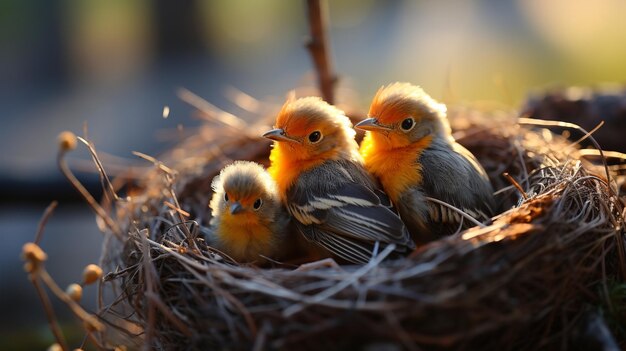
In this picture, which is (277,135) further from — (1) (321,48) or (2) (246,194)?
(1) (321,48)

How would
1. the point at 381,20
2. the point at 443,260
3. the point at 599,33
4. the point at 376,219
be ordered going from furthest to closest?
the point at 381,20
the point at 599,33
the point at 376,219
the point at 443,260

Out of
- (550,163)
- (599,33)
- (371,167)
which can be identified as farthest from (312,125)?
(599,33)

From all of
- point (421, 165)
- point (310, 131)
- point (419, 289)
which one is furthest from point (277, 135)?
point (419, 289)

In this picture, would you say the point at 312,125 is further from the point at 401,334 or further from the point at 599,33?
the point at 599,33

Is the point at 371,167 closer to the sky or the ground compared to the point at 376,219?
closer to the sky

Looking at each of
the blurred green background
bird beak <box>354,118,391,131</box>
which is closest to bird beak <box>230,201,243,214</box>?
bird beak <box>354,118,391,131</box>

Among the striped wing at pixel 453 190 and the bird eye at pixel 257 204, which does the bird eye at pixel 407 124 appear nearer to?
the striped wing at pixel 453 190

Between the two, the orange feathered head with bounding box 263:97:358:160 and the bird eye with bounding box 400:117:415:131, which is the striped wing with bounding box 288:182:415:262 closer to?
the orange feathered head with bounding box 263:97:358:160
